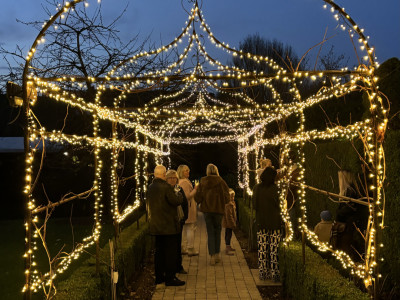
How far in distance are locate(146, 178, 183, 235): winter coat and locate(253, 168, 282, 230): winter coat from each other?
1225 millimetres

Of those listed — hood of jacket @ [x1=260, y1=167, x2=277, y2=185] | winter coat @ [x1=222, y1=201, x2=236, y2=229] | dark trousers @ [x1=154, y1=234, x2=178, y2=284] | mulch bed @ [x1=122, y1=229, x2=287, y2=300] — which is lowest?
mulch bed @ [x1=122, y1=229, x2=287, y2=300]

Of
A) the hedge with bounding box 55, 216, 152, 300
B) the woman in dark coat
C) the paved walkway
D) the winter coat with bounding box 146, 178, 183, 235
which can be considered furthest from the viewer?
the woman in dark coat

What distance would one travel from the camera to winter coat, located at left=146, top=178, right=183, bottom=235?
606cm

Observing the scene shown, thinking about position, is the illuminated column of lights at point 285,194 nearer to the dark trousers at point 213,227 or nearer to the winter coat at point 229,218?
the dark trousers at point 213,227

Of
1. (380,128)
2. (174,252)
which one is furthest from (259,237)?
(380,128)

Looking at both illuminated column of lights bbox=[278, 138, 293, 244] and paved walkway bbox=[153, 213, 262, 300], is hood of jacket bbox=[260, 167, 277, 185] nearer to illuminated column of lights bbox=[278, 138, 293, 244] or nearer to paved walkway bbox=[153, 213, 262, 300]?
illuminated column of lights bbox=[278, 138, 293, 244]

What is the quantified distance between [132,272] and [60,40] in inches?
297

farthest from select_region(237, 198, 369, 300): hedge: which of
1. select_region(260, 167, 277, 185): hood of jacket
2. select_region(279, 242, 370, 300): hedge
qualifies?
select_region(260, 167, 277, 185): hood of jacket

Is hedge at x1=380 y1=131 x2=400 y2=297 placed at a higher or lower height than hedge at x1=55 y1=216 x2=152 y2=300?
higher

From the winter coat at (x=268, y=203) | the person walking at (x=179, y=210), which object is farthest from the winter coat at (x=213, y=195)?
the winter coat at (x=268, y=203)

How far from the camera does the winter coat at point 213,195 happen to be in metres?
7.29

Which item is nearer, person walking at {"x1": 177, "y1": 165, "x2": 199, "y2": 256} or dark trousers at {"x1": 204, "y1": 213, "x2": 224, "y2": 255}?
dark trousers at {"x1": 204, "y1": 213, "x2": 224, "y2": 255}

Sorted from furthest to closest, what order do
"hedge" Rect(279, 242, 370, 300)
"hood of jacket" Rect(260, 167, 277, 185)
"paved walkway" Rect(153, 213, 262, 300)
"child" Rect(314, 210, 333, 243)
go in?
"hood of jacket" Rect(260, 167, 277, 185)
"child" Rect(314, 210, 333, 243)
"paved walkway" Rect(153, 213, 262, 300)
"hedge" Rect(279, 242, 370, 300)

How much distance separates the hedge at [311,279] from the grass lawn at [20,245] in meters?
2.26
